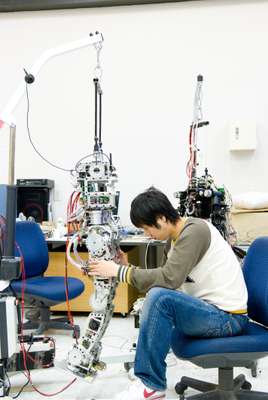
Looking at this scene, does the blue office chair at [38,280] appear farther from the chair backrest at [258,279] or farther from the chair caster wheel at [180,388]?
the chair backrest at [258,279]

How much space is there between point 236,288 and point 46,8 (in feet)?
12.4

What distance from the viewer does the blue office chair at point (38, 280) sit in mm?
2877

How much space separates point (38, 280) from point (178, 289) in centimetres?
157

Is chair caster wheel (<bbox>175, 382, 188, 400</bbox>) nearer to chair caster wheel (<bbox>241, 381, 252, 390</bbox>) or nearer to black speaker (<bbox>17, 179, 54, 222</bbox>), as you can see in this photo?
chair caster wheel (<bbox>241, 381, 252, 390</bbox>)

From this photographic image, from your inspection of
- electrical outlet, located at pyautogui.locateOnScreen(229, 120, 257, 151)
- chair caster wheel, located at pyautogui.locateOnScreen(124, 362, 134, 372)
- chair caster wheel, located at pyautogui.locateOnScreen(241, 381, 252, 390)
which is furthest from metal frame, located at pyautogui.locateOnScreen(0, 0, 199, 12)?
chair caster wheel, located at pyautogui.locateOnScreen(241, 381, 252, 390)

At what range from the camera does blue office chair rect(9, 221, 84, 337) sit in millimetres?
2877

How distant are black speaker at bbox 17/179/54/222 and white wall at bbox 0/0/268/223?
0.30 metres

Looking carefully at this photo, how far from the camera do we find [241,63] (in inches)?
165

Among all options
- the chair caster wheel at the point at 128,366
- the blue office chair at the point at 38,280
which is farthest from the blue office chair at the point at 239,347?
the blue office chair at the point at 38,280

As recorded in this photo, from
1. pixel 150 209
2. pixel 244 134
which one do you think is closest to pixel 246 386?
pixel 150 209

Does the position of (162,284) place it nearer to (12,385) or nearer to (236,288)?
(236,288)

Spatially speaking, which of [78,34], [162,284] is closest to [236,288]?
[162,284]

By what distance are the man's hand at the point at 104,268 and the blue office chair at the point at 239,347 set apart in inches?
14.5

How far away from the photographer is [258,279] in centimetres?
189
